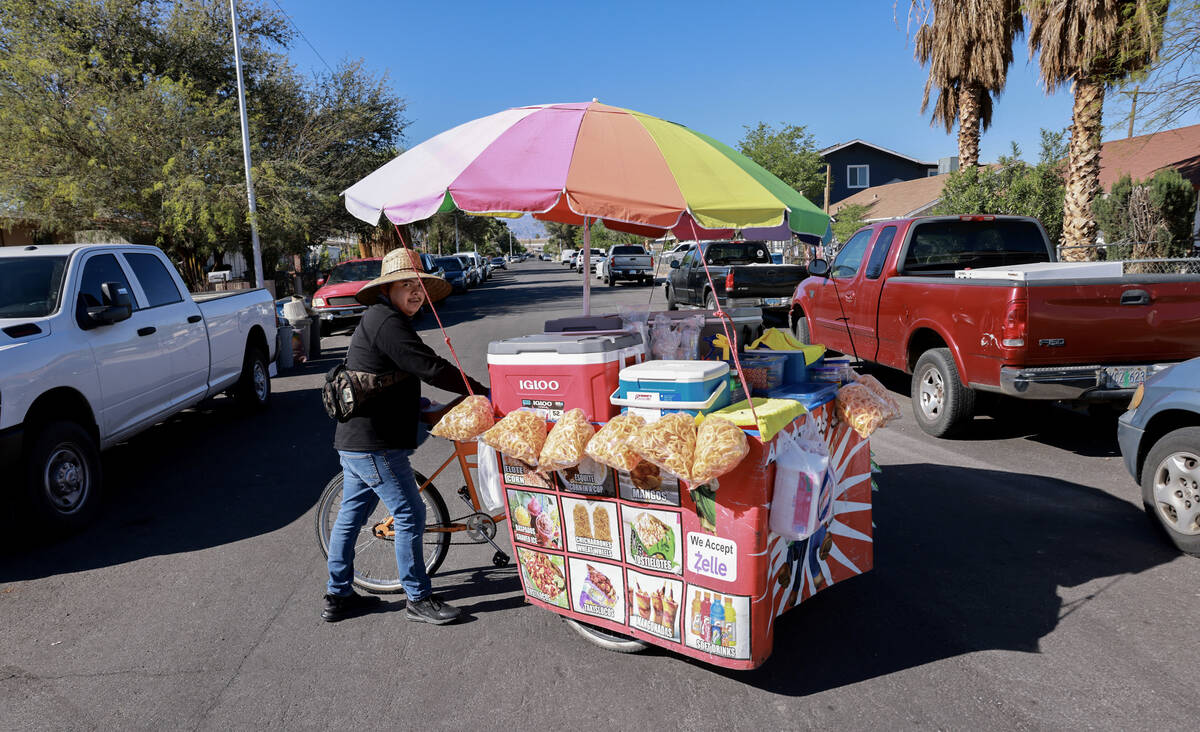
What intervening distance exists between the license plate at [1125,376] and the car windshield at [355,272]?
15.4 m

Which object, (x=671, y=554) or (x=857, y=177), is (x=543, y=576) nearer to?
(x=671, y=554)

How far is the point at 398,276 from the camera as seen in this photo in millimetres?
3590

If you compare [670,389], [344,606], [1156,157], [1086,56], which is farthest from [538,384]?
[1156,157]

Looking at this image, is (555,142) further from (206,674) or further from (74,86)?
(74,86)

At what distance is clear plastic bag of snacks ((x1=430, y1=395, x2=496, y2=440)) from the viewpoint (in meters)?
3.40

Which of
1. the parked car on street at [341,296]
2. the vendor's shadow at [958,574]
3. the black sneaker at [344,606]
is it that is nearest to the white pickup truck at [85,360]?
the black sneaker at [344,606]

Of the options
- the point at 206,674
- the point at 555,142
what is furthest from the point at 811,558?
the point at 206,674

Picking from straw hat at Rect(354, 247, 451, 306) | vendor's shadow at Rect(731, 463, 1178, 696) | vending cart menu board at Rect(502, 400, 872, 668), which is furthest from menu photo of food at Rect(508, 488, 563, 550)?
straw hat at Rect(354, 247, 451, 306)

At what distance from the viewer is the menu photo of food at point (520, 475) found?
333cm

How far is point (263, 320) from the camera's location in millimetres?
9344

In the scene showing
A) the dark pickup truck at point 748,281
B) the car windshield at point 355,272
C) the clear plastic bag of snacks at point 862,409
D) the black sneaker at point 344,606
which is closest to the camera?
the clear plastic bag of snacks at point 862,409

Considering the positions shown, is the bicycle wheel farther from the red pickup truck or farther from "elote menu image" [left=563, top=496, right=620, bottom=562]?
the red pickup truck

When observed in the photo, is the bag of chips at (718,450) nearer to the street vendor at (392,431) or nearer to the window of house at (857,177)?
the street vendor at (392,431)

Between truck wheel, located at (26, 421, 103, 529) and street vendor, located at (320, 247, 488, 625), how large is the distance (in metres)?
2.47
